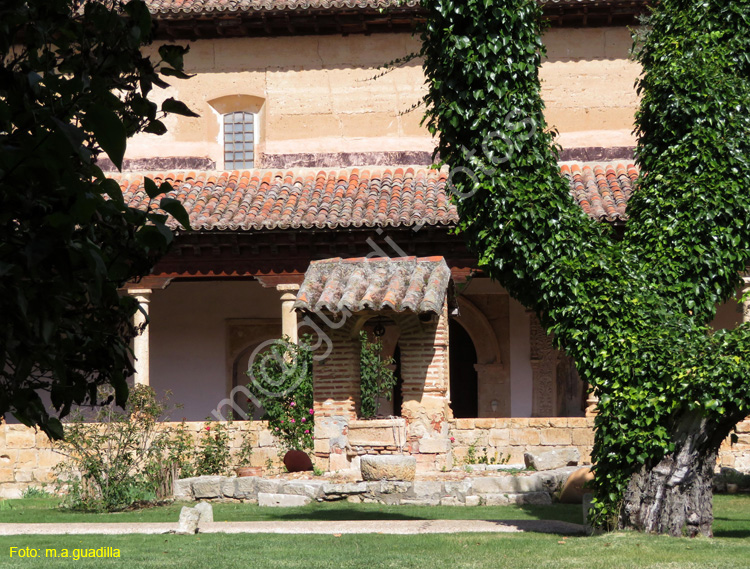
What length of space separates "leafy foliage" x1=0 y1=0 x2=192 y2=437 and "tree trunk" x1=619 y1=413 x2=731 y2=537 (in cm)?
621

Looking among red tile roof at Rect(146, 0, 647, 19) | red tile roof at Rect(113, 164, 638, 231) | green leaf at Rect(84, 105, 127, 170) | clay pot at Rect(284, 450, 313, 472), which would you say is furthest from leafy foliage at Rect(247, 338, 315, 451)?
green leaf at Rect(84, 105, 127, 170)

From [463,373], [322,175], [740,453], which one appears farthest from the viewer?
[463,373]

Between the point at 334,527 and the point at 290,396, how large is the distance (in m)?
5.08

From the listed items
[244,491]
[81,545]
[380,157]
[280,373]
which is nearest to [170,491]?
[244,491]

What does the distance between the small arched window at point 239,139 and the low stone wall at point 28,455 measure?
6514 millimetres

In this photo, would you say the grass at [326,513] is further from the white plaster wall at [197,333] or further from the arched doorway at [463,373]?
the arched doorway at [463,373]

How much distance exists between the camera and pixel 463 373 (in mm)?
20422

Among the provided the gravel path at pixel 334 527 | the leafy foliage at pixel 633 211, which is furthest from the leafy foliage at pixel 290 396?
the leafy foliage at pixel 633 211

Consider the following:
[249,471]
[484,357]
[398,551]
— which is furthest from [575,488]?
[484,357]

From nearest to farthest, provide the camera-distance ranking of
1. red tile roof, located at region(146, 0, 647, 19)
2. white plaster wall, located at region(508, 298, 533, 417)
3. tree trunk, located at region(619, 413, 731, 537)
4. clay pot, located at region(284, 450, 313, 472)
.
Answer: tree trunk, located at region(619, 413, 731, 537) < clay pot, located at region(284, 450, 313, 472) < red tile roof, located at region(146, 0, 647, 19) < white plaster wall, located at region(508, 298, 533, 417)

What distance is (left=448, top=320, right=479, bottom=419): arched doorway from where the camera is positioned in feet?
66.5

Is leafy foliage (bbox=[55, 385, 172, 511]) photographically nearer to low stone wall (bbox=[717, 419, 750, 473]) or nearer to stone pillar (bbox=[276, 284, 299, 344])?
stone pillar (bbox=[276, 284, 299, 344])

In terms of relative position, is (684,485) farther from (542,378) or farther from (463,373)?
(463,373)

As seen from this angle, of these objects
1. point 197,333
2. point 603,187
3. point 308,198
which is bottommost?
point 197,333
